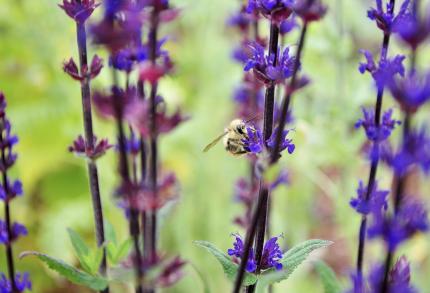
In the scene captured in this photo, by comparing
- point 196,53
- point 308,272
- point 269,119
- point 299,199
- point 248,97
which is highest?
point 269,119

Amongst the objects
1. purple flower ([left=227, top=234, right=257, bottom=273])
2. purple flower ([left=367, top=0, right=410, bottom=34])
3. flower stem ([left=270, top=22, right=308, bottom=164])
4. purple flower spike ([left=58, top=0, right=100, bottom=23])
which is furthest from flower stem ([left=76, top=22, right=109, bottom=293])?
purple flower ([left=367, top=0, right=410, bottom=34])

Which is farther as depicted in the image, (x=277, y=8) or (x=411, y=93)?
(x=277, y=8)

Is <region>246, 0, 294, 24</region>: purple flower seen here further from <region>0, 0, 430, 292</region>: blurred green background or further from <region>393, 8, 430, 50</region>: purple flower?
<region>0, 0, 430, 292</region>: blurred green background

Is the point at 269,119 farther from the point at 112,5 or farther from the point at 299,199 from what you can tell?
the point at 299,199

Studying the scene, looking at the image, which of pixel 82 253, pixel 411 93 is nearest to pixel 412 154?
pixel 411 93

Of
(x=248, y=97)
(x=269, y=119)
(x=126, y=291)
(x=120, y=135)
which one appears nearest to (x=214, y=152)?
(x=126, y=291)

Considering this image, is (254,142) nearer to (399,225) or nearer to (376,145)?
(376,145)
